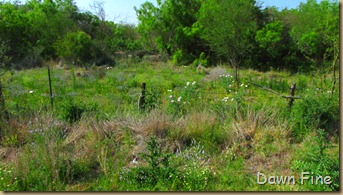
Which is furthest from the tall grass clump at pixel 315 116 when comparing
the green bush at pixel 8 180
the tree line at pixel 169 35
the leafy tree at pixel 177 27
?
the leafy tree at pixel 177 27

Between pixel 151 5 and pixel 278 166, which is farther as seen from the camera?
pixel 151 5

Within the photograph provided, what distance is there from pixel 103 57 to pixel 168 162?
1663 cm

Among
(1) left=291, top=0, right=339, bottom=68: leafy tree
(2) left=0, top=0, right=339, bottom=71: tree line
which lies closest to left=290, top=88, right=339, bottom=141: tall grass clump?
(2) left=0, top=0, right=339, bottom=71: tree line

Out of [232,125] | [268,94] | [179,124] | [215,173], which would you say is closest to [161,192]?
[215,173]

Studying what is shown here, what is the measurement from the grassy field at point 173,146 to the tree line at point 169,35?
844 centimetres

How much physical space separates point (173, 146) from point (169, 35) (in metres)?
15.6

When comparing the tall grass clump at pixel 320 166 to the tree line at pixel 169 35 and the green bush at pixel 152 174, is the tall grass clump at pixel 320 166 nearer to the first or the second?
the green bush at pixel 152 174

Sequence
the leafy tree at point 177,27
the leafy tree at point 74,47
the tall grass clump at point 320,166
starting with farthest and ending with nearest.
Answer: the leafy tree at point 177,27, the leafy tree at point 74,47, the tall grass clump at point 320,166

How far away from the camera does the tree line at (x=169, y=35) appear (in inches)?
612

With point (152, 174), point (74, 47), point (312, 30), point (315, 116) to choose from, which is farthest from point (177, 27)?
point (152, 174)

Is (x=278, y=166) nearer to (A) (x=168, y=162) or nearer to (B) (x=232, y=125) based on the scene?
(B) (x=232, y=125)

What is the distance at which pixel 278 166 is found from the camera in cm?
402

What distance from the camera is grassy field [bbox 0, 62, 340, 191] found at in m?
3.57

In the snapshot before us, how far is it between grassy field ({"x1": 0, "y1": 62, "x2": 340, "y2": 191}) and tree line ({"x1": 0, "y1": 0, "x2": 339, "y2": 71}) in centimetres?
844
